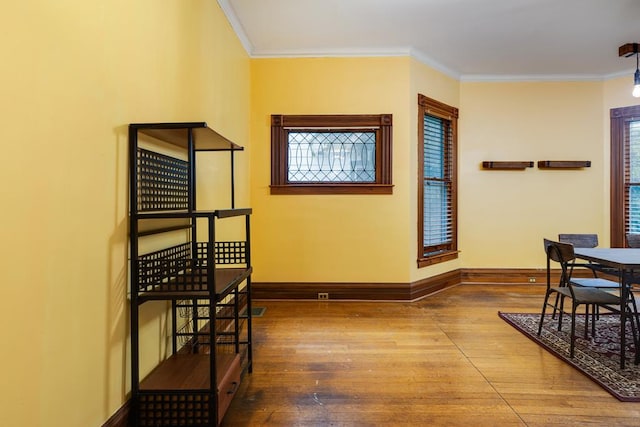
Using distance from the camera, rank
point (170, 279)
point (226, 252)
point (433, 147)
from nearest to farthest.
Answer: point (170, 279)
point (226, 252)
point (433, 147)

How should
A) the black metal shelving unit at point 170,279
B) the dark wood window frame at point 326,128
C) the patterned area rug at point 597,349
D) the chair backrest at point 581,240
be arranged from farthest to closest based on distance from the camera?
the dark wood window frame at point 326,128, the chair backrest at point 581,240, the patterned area rug at point 597,349, the black metal shelving unit at point 170,279

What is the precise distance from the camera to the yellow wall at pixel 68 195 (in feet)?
3.59

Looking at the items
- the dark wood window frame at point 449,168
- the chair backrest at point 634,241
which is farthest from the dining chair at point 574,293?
the dark wood window frame at point 449,168

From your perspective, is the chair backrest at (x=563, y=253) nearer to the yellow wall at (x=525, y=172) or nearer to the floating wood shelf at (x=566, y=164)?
the yellow wall at (x=525, y=172)

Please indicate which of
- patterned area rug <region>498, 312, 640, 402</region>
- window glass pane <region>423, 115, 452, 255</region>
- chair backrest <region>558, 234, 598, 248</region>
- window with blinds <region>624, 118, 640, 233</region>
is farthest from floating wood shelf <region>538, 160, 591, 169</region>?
patterned area rug <region>498, 312, 640, 402</region>

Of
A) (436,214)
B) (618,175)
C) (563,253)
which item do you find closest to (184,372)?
(563,253)

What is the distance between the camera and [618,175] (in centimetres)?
488

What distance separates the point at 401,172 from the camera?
13.8ft

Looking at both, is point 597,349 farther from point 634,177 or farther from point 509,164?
point 634,177

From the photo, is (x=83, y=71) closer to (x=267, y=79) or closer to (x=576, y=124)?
(x=267, y=79)

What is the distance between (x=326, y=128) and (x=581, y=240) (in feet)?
9.88

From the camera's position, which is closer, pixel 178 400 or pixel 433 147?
pixel 178 400

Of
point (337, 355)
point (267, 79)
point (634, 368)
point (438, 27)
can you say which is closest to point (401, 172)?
point (438, 27)

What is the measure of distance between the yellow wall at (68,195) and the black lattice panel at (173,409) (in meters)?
0.13
